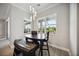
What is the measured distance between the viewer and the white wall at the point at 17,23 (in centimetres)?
145

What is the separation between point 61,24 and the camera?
1462mm

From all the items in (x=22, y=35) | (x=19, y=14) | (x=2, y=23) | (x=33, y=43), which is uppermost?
(x=19, y=14)

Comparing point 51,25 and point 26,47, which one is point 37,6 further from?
point 26,47

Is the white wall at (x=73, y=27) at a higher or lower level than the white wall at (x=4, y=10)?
lower

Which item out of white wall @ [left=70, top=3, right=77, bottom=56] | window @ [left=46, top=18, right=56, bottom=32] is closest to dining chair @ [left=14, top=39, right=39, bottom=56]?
window @ [left=46, top=18, right=56, bottom=32]

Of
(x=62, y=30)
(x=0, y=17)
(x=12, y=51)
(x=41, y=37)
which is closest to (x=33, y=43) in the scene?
(x=41, y=37)

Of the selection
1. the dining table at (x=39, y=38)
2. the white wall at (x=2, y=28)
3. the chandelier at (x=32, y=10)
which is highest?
the chandelier at (x=32, y=10)

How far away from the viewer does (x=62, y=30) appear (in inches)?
57.2

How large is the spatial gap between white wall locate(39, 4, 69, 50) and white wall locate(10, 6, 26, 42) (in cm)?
28

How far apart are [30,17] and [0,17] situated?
408 mm

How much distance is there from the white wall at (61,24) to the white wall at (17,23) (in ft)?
0.90

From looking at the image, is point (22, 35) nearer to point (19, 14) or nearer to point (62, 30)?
point (19, 14)

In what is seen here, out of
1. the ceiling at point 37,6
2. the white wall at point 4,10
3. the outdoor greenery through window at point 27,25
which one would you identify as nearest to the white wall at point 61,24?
the ceiling at point 37,6

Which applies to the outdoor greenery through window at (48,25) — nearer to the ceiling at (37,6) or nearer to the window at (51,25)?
the window at (51,25)
